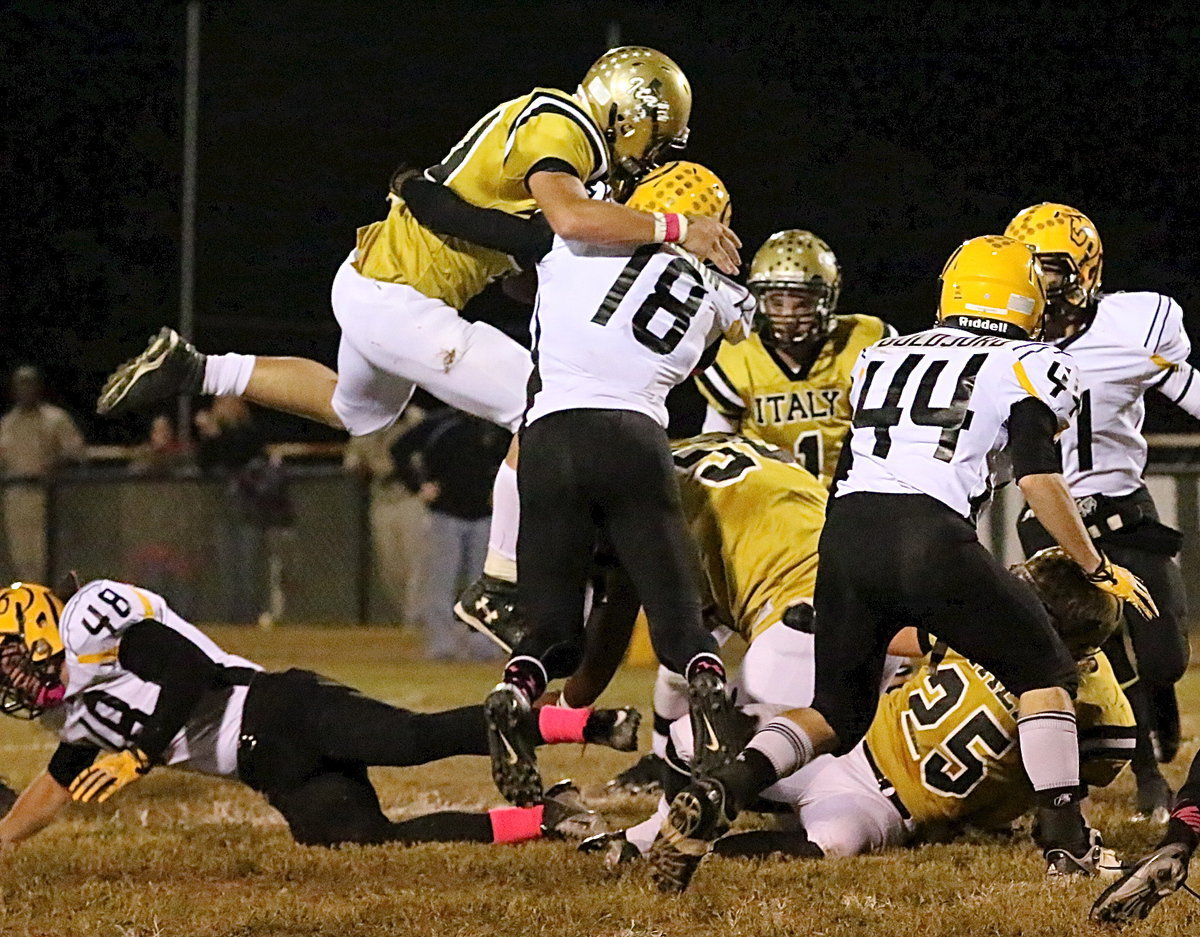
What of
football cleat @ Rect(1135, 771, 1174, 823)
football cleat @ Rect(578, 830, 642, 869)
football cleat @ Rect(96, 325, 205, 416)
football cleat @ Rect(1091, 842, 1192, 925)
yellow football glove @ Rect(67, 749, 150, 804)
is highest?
football cleat @ Rect(96, 325, 205, 416)

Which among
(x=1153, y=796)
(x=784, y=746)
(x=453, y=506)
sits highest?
(x=784, y=746)

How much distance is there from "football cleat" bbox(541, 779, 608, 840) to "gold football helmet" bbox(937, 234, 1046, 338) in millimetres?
1658

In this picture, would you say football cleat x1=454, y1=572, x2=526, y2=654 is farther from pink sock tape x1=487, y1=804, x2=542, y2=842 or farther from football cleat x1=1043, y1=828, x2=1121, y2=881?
football cleat x1=1043, y1=828, x2=1121, y2=881

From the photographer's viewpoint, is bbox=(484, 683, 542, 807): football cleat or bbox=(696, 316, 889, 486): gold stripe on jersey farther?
bbox=(696, 316, 889, 486): gold stripe on jersey

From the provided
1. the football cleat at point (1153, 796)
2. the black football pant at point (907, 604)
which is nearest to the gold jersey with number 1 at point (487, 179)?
the black football pant at point (907, 604)

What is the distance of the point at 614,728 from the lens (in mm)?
4605

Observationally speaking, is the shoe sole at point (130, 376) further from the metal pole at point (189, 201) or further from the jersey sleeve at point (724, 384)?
the metal pole at point (189, 201)

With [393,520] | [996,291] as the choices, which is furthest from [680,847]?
[393,520]

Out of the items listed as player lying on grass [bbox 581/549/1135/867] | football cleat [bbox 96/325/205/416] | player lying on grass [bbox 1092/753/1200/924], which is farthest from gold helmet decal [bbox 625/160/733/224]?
player lying on grass [bbox 1092/753/1200/924]

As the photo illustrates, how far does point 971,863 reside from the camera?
4477mm

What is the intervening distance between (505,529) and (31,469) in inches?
435

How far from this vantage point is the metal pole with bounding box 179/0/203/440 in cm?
1628

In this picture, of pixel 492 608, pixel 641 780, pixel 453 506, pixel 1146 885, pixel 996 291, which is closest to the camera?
pixel 1146 885

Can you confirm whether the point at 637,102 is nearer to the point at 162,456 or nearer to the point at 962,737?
the point at 962,737
